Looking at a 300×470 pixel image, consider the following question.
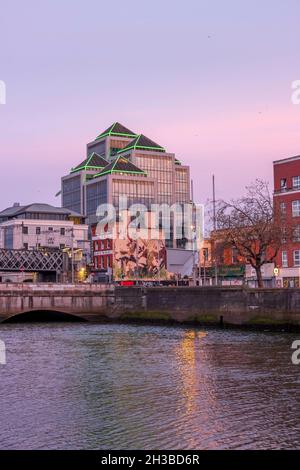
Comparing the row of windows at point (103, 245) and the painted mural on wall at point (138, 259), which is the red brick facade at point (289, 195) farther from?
the row of windows at point (103, 245)

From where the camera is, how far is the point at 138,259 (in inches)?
7500

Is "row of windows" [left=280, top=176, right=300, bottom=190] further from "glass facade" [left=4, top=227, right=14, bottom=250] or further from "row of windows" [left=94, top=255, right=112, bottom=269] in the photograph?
"glass facade" [left=4, top=227, right=14, bottom=250]

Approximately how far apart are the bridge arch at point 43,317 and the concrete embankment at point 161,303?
1.33 m

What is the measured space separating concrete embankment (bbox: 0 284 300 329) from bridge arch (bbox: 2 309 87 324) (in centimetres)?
133

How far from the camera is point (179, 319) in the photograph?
280 feet

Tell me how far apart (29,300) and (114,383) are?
6151 centimetres

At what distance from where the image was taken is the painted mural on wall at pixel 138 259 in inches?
7067

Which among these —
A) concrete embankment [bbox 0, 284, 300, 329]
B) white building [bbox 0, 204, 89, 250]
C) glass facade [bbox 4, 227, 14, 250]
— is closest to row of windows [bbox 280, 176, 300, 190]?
concrete embankment [bbox 0, 284, 300, 329]

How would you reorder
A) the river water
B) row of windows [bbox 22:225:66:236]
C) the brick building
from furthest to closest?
1. row of windows [bbox 22:225:66:236]
2. the brick building
3. the river water

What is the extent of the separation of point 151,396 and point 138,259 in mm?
157814

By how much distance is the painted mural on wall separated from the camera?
179500mm

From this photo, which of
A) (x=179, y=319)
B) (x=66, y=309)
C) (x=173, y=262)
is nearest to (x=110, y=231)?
(x=173, y=262)

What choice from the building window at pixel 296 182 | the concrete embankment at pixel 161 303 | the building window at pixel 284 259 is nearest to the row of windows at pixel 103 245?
the concrete embankment at pixel 161 303

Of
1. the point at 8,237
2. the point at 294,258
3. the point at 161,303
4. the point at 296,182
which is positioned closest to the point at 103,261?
the point at 8,237
